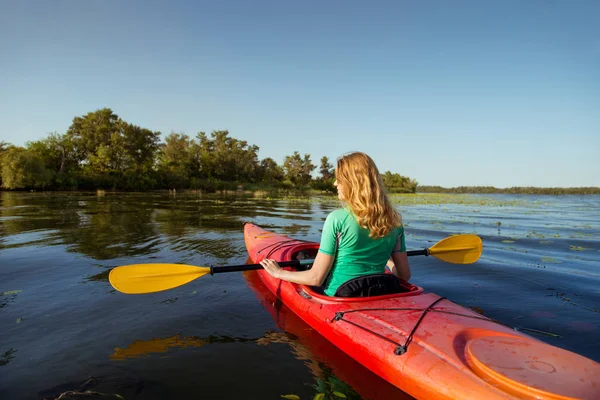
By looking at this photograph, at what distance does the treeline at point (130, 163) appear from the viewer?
3319 centimetres

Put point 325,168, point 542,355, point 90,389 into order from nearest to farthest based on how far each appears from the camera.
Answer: point 542,355 < point 90,389 < point 325,168

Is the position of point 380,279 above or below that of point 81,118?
below

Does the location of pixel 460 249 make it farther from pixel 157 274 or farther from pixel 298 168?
pixel 298 168

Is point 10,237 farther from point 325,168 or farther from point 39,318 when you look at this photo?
point 325,168

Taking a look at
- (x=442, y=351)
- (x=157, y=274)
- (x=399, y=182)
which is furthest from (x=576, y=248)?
(x=399, y=182)

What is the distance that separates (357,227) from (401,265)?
0.86 meters

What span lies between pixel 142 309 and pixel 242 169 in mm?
56776

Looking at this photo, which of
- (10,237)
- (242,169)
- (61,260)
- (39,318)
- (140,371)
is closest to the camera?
(140,371)

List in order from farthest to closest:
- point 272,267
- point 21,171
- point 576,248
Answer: point 21,171, point 576,248, point 272,267

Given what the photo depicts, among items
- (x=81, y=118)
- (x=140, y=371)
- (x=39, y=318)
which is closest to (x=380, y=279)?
(x=140, y=371)

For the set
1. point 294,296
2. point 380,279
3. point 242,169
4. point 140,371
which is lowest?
point 140,371

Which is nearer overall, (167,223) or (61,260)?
(61,260)

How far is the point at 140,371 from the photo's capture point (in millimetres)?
2822

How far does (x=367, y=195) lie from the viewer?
9.30ft
